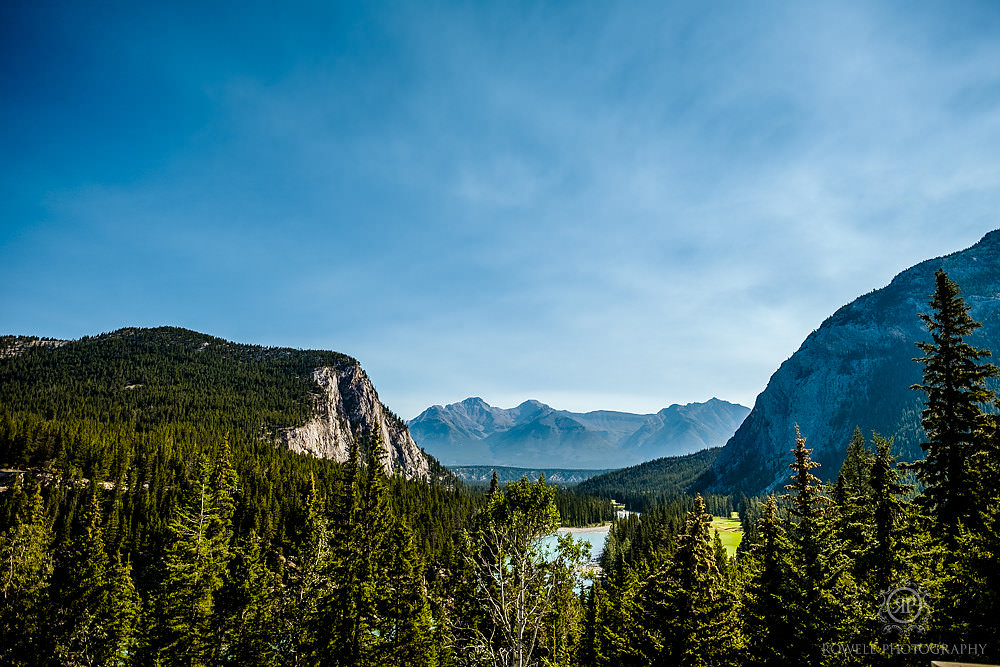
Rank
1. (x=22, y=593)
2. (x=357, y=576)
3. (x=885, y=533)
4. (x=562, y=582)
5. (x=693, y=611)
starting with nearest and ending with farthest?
(x=562, y=582), (x=885, y=533), (x=693, y=611), (x=357, y=576), (x=22, y=593)

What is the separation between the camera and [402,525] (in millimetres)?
37938

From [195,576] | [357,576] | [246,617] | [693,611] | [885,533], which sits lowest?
[246,617]

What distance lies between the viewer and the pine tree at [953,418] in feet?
60.3

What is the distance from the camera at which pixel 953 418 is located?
19.1 metres

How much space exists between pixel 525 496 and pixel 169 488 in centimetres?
9441

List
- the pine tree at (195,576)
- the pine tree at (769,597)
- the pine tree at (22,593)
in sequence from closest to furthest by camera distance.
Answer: the pine tree at (769,597), the pine tree at (195,576), the pine tree at (22,593)

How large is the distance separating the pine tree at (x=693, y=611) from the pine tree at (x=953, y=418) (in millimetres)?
8735

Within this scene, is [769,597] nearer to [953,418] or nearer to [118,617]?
[953,418]

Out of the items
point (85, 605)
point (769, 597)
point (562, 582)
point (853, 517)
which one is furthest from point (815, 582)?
point (85, 605)

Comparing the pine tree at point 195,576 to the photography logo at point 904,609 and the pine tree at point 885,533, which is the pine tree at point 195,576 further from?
the pine tree at point 885,533

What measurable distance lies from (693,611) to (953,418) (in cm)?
1383

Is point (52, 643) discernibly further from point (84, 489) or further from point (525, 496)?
point (84, 489)

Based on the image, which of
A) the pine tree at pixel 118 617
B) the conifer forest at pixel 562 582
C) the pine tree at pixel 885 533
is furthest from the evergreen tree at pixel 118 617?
the pine tree at pixel 885 533

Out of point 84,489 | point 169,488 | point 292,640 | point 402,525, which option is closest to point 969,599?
point 402,525
